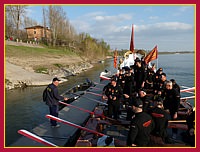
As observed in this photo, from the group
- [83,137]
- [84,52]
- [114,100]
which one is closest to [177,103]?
[114,100]

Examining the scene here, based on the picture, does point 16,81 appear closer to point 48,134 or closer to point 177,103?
point 48,134

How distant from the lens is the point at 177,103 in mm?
5715

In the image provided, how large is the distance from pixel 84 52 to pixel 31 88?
2030 inches

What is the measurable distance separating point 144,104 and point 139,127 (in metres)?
1.99

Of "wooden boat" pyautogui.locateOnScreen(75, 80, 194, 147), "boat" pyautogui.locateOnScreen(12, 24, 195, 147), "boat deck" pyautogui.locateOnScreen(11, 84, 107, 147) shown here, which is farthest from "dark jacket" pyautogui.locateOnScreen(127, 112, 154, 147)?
"boat deck" pyautogui.locateOnScreen(11, 84, 107, 147)

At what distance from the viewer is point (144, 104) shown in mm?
5695

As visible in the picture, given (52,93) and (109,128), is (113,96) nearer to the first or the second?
(109,128)

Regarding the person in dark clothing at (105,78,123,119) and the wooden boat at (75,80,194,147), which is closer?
the wooden boat at (75,80,194,147)

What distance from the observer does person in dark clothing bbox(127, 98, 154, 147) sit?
12.4ft

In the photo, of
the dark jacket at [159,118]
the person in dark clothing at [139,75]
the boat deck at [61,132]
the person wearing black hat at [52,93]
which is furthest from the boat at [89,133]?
the person in dark clothing at [139,75]

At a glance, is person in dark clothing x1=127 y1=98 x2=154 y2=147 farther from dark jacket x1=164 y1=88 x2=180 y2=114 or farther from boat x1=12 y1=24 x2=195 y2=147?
dark jacket x1=164 y1=88 x2=180 y2=114

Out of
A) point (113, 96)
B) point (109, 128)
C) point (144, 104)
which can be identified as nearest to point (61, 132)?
point (109, 128)

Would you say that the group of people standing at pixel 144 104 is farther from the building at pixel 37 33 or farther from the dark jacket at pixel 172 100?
the building at pixel 37 33

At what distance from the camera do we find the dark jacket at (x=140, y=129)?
3.77m
